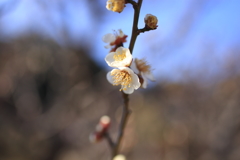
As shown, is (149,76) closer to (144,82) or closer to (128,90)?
(144,82)

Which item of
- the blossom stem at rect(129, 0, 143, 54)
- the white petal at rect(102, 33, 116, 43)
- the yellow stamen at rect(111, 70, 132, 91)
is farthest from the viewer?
the white petal at rect(102, 33, 116, 43)

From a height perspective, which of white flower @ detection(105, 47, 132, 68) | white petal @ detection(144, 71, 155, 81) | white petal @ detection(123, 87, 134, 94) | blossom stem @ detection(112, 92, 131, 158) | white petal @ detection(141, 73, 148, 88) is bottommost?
blossom stem @ detection(112, 92, 131, 158)

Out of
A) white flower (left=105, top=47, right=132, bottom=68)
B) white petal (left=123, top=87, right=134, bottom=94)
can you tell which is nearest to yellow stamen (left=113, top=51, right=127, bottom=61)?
white flower (left=105, top=47, right=132, bottom=68)

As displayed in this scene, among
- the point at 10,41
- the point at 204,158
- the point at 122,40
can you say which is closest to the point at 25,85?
the point at 10,41

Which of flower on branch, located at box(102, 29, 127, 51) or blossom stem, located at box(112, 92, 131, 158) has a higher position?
flower on branch, located at box(102, 29, 127, 51)

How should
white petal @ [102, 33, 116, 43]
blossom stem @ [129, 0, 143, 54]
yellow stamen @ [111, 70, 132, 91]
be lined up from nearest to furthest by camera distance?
1. blossom stem @ [129, 0, 143, 54]
2. yellow stamen @ [111, 70, 132, 91]
3. white petal @ [102, 33, 116, 43]

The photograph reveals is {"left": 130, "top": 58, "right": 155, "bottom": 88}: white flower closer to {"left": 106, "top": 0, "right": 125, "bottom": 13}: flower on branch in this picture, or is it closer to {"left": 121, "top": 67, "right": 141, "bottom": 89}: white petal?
{"left": 121, "top": 67, "right": 141, "bottom": 89}: white petal

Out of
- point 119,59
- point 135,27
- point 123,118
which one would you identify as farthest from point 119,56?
point 123,118
